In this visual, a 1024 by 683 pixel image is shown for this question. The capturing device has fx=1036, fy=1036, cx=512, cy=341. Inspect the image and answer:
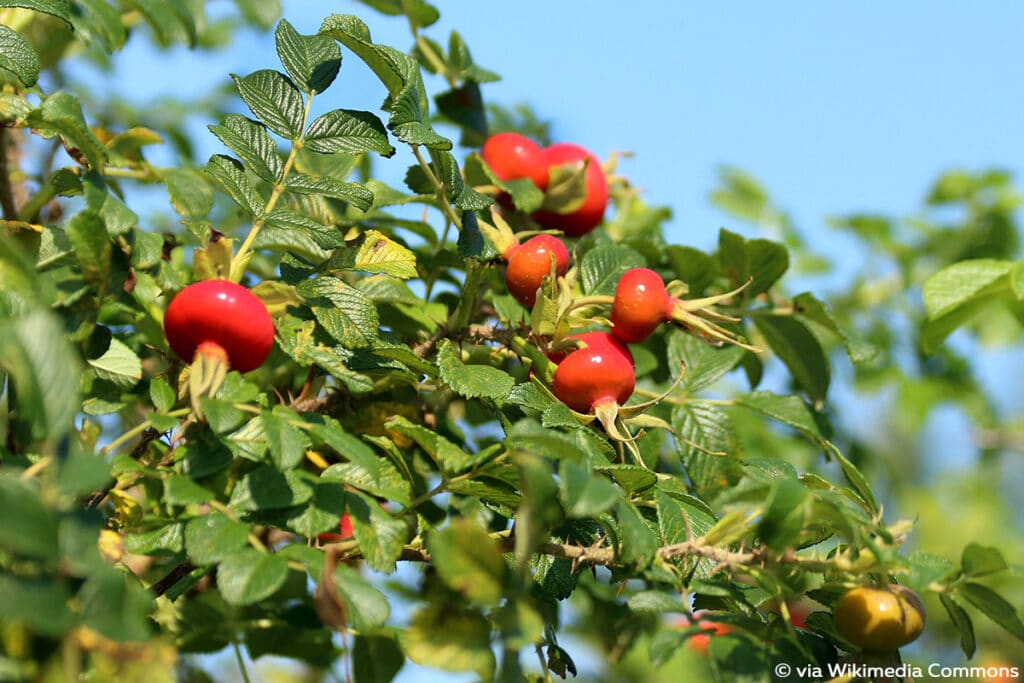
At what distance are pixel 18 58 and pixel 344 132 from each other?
46 centimetres

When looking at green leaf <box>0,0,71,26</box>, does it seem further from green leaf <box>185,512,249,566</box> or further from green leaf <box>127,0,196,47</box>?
green leaf <box>185,512,249,566</box>

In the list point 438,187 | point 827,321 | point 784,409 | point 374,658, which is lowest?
point 374,658

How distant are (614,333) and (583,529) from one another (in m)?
0.34

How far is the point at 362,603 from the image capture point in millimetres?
1115

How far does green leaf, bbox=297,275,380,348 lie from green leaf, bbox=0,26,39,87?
48 cm

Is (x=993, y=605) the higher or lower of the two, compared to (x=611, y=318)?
lower

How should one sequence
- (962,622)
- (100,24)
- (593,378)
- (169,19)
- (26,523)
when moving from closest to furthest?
(26,523) → (962,622) → (593,378) → (100,24) → (169,19)

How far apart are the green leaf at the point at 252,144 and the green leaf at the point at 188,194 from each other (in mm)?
240

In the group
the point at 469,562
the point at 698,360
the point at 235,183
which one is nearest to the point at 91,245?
the point at 235,183

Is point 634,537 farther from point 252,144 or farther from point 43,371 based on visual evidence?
point 252,144

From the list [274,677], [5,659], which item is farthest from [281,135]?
[274,677]

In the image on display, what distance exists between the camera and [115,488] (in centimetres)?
131

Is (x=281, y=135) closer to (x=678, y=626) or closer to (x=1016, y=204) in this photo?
(x=678, y=626)

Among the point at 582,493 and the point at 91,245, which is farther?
the point at 91,245
